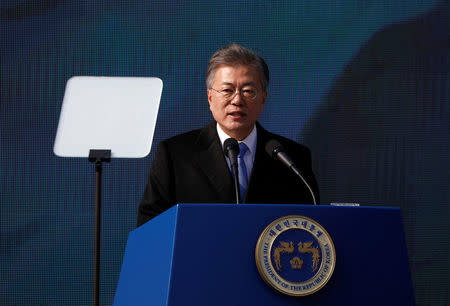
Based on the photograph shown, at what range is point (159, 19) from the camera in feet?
11.7

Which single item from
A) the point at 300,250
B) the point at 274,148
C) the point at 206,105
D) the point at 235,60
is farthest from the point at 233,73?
the point at 206,105

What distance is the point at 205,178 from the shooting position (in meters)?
1.81

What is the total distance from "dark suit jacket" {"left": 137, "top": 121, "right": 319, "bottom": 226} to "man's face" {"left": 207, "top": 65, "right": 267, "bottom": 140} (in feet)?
0.30

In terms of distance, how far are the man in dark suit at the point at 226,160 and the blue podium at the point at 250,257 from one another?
27.6 inches

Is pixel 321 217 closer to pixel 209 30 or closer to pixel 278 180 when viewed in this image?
pixel 278 180

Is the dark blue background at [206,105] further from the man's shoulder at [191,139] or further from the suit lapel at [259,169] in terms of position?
the suit lapel at [259,169]

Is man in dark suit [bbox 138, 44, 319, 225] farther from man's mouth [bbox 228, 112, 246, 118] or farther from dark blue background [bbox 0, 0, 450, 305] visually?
dark blue background [bbox 0, 0, 450, 305]

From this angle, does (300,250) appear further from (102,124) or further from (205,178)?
(102,124)

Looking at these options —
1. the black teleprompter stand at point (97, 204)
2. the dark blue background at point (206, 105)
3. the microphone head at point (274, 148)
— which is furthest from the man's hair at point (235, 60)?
the dark blue background at point (206, 105)

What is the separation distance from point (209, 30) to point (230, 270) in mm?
2805

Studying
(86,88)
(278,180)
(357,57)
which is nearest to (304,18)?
(357,57)

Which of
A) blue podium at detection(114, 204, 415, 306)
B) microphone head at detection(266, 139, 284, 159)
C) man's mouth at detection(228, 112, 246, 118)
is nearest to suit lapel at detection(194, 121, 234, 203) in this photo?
man's mouth at detection(228, 112, 246, 118)

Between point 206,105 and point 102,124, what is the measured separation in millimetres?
1330

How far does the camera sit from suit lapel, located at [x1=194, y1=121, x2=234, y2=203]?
5.74 ft
